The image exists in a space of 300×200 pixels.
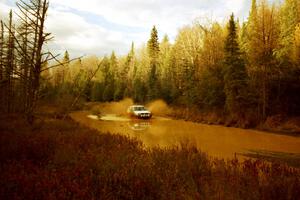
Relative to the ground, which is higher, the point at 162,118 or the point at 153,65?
the point at 153,65

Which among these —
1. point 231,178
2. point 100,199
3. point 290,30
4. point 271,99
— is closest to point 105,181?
point 100,199

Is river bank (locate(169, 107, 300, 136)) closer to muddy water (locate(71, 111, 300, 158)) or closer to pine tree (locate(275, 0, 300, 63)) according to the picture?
muddy water (locate(71, 111, 300, 158))

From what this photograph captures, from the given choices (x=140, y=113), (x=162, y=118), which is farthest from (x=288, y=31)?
(x=140, y=113)

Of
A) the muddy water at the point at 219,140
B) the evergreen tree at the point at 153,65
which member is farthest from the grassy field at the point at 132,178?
the evergreen tree at the point at 153,65

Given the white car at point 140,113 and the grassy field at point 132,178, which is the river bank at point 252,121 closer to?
the white car at point 140,113

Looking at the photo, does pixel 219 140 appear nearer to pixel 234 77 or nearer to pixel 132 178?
pixel 234 77

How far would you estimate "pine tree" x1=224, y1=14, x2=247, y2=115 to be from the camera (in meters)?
30.4

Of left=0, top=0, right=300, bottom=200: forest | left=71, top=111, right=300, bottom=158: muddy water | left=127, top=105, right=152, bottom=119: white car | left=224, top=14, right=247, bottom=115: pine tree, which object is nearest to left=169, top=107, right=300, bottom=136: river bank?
left=0, top=0, right=300, bottom=200: forest

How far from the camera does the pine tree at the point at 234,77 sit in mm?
30391

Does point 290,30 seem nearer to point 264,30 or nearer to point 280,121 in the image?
point 264,30

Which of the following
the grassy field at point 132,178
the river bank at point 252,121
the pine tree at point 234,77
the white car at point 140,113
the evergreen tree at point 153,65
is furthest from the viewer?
the evergreen tree at point 153,65

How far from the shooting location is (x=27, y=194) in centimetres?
471

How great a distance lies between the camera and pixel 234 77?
30.7 meters

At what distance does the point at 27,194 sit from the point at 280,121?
26415mm
